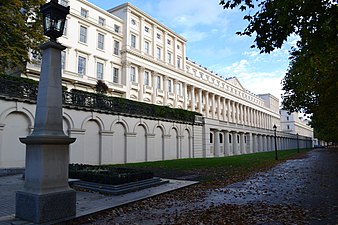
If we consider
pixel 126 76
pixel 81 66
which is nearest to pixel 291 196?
pixel 81 66

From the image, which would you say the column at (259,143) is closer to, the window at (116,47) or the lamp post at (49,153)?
the window at (116,47)

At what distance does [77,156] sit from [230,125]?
3303 centimetres

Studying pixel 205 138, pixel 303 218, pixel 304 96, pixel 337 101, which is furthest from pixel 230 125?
pixel 303 218

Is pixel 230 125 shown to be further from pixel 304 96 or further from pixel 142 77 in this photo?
pixel 304 96

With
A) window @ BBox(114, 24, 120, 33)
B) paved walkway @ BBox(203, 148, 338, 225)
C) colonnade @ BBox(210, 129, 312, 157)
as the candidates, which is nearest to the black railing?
colonnade @ BBox(210, 129, 312, 157)

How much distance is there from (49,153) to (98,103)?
17.1m

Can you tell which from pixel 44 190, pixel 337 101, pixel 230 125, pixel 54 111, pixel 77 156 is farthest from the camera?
pixel 230 125

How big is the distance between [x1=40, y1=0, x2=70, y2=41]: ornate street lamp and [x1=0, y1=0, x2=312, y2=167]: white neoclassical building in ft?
40.2

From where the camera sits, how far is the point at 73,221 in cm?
646

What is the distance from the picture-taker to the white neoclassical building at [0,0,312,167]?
21.8m

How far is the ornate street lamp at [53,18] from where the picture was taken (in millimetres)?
6762

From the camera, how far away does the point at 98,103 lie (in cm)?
2289

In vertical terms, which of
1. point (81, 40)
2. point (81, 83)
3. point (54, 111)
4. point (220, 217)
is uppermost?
point (81, 40)

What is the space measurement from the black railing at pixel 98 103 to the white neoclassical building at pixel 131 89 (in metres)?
0.62
